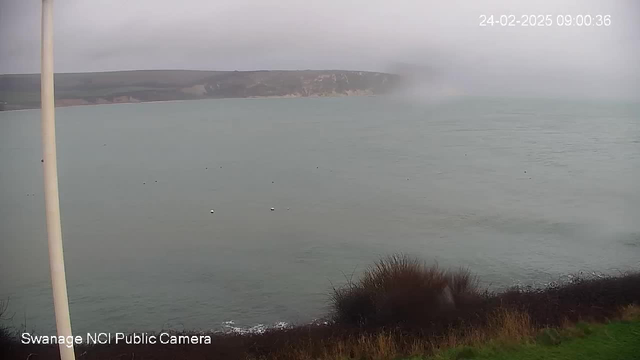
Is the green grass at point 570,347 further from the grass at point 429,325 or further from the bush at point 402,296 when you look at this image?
Result: the bush at point 402,296

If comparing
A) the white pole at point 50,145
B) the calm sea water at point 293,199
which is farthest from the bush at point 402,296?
the white pole at point 50,145

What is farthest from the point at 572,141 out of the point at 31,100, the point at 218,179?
the point at 31,100

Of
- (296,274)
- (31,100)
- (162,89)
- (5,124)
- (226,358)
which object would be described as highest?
(162,89)

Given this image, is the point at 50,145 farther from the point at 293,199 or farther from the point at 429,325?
the point at 293,199

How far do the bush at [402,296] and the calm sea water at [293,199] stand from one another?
781 millimetres

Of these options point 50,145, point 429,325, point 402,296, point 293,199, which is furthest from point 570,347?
point 293,199

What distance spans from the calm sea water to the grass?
98 centimetres

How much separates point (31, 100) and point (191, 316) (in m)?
3.22

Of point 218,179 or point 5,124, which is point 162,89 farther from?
point 5,124

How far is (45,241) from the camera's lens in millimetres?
6359

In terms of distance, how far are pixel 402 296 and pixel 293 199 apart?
152 inches

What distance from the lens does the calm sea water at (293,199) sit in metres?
6.44

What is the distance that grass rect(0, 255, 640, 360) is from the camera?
4172mm

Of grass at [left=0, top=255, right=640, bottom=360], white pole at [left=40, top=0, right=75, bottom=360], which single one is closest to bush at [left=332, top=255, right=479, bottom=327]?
grass at [left=0, top=255, right=640, bottom=360]
